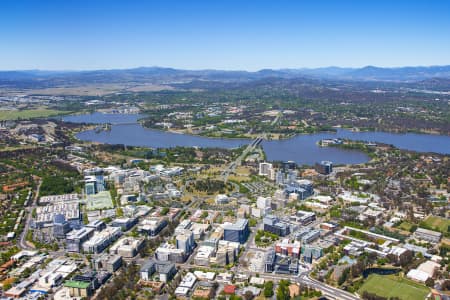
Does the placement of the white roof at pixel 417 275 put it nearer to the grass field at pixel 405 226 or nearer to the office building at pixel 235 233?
the grass field at pixel 405 226

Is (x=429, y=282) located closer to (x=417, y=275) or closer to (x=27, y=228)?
(x=417, y=275)

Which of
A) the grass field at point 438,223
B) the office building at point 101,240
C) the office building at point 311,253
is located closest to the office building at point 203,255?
the office building at point 311,253

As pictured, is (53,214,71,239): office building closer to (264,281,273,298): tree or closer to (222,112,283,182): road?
(264,281,273,298): tree

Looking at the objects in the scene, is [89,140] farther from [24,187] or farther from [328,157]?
[328,157]

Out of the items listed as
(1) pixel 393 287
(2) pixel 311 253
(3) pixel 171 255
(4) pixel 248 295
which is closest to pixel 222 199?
(3) pixel 171 255

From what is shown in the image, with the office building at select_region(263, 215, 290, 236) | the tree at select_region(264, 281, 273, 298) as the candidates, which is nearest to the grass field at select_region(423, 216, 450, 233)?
the office building at select_region(263, 215, 290, 236)
